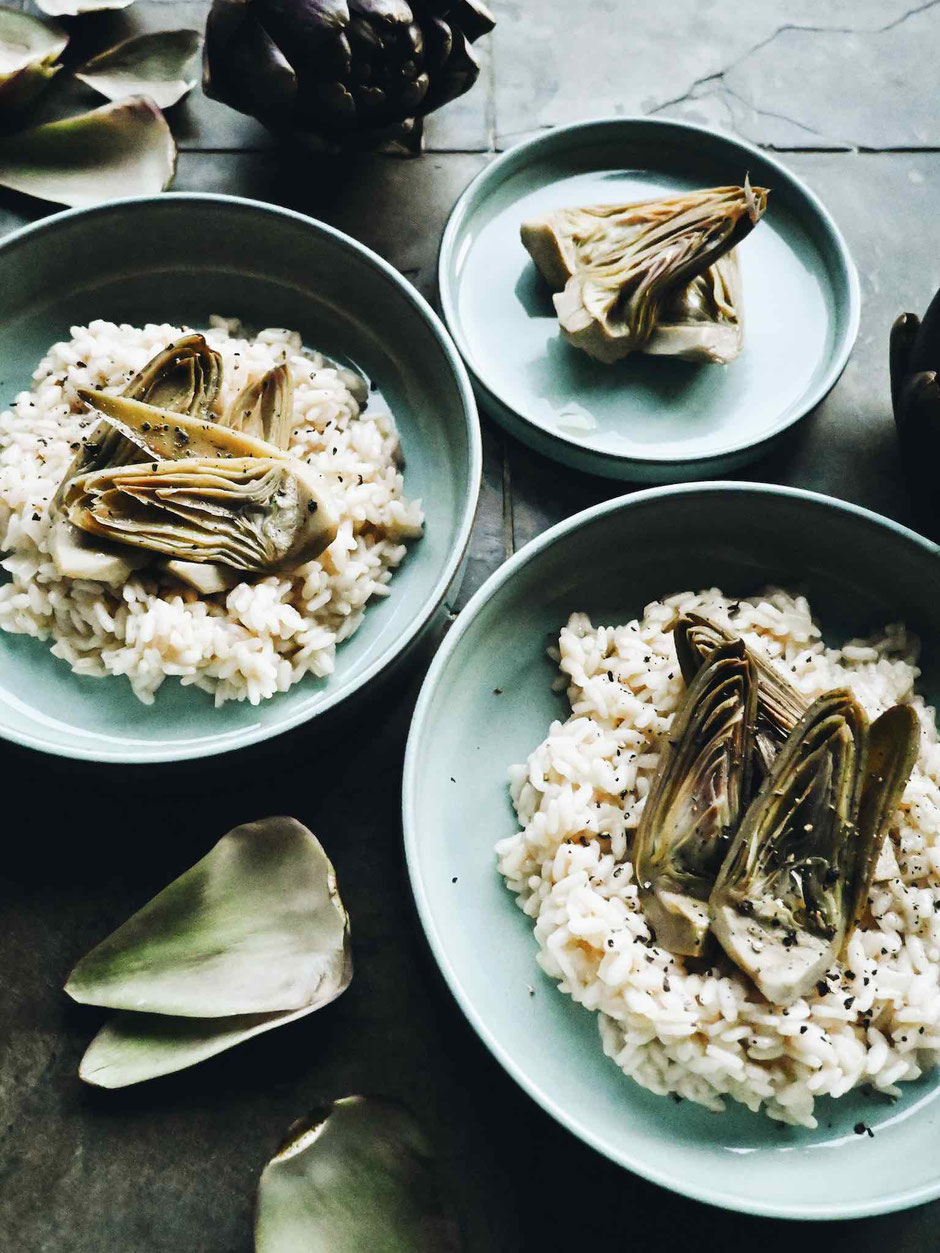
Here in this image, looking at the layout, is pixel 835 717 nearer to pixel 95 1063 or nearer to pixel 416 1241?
pixel 416 1241

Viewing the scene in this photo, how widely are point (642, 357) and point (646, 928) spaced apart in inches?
30.5

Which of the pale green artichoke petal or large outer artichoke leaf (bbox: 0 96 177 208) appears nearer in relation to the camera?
the pale green artichoke petal

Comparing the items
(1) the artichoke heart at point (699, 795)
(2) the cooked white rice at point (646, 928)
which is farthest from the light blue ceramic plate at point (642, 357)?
(1) the artichoke heart at point (699, 795)

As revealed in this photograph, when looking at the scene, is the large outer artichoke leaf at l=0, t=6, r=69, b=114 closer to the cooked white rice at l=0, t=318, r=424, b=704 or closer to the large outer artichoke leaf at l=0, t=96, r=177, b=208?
the large outer artichoke leaf at l=0, t=96, r=177, b=208

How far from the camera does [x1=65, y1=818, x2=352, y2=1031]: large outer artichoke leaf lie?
3.90ft

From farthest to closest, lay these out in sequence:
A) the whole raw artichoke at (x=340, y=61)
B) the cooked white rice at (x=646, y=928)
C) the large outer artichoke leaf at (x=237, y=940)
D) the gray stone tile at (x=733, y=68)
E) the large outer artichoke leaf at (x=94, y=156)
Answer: the gray stone tile at (x=733, y=68) < the large outer artichoke leaf at (x=94, y=156) < the whole raw artichoke at (x=340, y=61) < the large outer artichoke leaf at (x=237, y=940) < the cooked white rice at (x=646, y=928)

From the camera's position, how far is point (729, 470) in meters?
1.45

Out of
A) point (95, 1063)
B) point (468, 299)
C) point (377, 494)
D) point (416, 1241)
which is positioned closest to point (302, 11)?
point (468, 299)

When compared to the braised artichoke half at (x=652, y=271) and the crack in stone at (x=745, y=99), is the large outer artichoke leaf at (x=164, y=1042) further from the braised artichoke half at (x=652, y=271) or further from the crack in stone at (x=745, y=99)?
the crack in stone at (x=745, y=99)

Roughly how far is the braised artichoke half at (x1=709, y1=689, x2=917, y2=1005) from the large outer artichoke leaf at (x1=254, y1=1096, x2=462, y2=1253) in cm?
41

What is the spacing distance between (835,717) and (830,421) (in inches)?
24.3

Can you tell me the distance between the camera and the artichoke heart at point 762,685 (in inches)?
46.3

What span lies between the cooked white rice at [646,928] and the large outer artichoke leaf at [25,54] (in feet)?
3.75

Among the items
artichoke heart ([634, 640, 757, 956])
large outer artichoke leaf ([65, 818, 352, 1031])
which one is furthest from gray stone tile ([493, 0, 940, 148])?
large outer artichoke leaf ([65, 818, 352, 1031])
